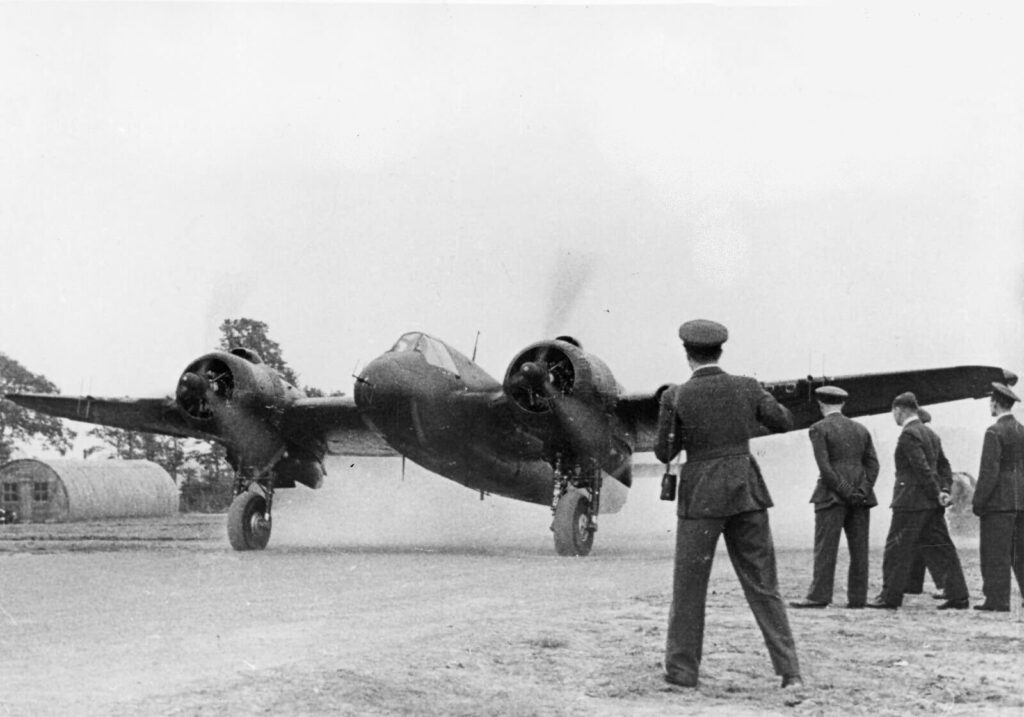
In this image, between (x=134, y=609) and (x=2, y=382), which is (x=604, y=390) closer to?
(x=134, y=609)

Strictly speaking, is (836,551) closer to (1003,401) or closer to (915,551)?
(915,551)

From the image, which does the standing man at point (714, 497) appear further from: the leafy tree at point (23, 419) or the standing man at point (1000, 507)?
the leafy tree at point (23, 419)

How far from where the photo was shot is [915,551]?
33.9 ft

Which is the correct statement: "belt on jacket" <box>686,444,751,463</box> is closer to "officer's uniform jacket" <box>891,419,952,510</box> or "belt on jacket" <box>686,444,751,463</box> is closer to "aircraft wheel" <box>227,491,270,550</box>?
"officer's uniform jacket" <box>891,419,952,510</box>

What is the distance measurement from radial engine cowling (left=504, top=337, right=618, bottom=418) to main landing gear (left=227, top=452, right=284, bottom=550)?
4.93 m

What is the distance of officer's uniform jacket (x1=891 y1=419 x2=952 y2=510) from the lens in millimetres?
10008

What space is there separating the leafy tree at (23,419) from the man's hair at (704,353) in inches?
2053

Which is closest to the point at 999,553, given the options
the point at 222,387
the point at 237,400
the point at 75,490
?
the point at 237,400

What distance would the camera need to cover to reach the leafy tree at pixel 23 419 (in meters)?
53.2

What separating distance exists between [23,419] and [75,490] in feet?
66.6

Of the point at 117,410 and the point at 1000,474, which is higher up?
the point at 117,410

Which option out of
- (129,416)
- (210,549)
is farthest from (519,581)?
(129,416)

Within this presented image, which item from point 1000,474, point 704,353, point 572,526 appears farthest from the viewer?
point 572,526

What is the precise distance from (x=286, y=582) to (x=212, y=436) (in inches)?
301
